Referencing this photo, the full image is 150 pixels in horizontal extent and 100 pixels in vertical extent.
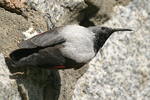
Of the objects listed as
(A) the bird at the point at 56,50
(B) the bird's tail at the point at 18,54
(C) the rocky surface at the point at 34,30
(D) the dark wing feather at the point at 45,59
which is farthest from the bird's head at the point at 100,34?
(B) the bird's tail at the point at 18,54

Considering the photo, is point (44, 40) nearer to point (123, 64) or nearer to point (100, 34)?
point (100, 34)

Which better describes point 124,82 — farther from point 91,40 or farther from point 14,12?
point 14,12

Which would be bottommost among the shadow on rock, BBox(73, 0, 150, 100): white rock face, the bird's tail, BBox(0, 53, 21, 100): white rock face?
BBox(73, 0, 150, 100): white rock face

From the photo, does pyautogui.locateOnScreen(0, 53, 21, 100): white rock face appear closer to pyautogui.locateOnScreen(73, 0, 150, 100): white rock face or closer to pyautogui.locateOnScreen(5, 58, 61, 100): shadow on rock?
pyautogui.locateOnScreen(5, 58, 61, 100): shadow on rock

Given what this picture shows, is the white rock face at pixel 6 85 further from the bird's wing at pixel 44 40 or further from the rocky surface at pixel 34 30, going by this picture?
the bird's wing at pixel 44 40

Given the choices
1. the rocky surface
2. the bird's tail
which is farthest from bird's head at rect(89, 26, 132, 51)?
the bird's tail

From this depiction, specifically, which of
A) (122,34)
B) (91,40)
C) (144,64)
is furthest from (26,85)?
(144,64)
